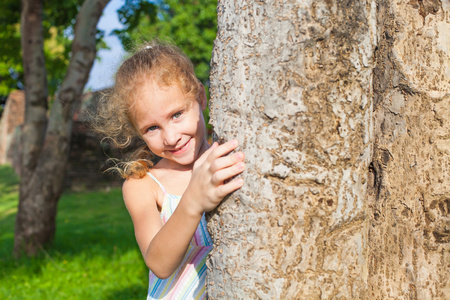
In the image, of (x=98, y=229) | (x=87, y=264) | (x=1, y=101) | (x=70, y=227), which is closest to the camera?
(x=87, y=264)

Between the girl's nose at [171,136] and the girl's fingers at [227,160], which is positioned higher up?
the girl's fingers at [227,160]

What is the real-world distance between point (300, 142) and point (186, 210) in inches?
17.9

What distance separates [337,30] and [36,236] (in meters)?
5.75

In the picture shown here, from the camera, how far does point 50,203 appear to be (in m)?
6.13

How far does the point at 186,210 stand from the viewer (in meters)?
1.53


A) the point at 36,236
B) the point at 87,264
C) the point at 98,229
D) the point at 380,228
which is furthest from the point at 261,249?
the point at 98,229

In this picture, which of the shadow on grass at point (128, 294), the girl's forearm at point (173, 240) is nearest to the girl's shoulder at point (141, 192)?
the girl's forearm at point (173, 240)

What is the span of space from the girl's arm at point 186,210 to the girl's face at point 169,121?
0.86ft

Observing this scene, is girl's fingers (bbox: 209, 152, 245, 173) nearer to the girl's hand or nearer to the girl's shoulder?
the girl's hand

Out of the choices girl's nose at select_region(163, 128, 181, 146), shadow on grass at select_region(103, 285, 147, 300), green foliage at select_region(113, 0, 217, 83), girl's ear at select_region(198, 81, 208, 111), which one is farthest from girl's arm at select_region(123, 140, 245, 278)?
green foliage at select_region(113, 0, 217, 83)

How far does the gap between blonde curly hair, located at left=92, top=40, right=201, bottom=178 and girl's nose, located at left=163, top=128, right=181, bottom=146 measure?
0.21m

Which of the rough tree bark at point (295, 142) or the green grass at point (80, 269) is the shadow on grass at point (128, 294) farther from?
the rough tree bark at point (295, 142)

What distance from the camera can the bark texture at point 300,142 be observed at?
135 centimetres

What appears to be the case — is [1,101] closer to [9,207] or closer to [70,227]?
[9,207]
